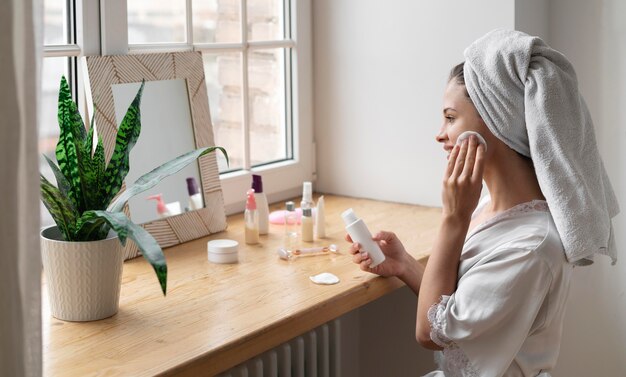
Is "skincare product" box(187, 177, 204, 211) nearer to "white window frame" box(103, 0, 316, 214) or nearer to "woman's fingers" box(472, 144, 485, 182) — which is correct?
"white window frame" box(103, 0, 316, 214)

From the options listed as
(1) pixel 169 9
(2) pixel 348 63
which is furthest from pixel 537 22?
(1) pixel 169 9

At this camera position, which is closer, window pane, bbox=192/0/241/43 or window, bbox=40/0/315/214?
window, bbox=40/0/315/214

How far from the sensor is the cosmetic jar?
6.72 ft

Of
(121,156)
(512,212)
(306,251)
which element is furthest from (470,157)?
(121,156)

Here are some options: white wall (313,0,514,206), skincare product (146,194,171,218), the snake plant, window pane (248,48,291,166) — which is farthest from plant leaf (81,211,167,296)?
white wall (313,0,514,206)

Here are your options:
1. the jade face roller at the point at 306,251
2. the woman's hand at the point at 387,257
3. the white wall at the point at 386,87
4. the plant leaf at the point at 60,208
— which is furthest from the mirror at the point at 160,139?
the white wall at the point at 386,87

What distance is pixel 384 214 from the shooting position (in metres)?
2.56

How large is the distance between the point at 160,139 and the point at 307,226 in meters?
0.44

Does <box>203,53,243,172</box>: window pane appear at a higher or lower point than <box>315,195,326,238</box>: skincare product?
higher

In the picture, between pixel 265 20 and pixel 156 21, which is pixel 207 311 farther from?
pixel 265 20

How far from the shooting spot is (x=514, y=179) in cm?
175

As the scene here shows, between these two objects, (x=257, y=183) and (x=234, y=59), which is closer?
(x=257, y=183)

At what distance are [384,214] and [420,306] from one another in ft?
2.70

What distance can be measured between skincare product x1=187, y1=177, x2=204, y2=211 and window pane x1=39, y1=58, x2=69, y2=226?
37 centimetres
